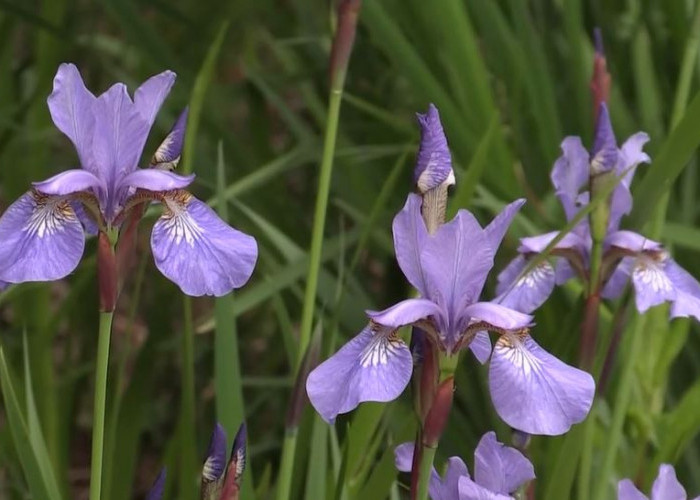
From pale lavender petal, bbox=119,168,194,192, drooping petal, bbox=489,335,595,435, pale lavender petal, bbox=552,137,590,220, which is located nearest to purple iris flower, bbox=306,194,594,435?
drooping petal, bbox=489,335,595,435

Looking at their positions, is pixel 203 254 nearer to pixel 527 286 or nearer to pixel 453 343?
pixel 453 343

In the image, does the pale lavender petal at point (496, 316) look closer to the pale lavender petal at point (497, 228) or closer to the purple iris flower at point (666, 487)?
the pale lavender petal at point (497, 228)

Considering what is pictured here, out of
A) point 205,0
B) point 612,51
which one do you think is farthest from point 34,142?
point 612,51

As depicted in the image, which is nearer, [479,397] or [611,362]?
[611,362]

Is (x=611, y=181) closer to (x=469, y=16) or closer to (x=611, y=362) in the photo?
(x=611, y=362)

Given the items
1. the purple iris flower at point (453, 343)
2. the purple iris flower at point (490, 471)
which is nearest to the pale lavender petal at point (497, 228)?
the purple iris flower at point (453, 343)

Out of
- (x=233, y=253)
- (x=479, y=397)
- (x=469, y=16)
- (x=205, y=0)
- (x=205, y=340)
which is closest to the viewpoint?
(x=233, y=253)
